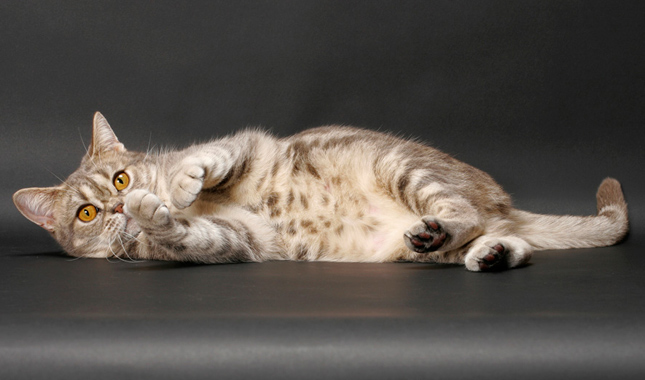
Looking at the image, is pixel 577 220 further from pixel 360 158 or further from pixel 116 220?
pixel 116 220

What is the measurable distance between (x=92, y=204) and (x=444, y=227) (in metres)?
1.46

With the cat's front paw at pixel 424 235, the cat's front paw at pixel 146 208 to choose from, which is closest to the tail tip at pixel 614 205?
the cat's front paw at pixel 424 235

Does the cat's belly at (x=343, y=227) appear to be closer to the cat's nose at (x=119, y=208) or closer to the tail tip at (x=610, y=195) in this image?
the cat's nose at (x=119, y=208)

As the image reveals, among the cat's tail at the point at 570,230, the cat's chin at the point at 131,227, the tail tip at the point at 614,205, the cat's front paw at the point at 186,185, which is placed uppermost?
the cat's front paw at the point at 186,185

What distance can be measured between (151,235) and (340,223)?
2.70ft

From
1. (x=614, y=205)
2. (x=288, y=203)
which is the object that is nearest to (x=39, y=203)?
(x=288, y=203)

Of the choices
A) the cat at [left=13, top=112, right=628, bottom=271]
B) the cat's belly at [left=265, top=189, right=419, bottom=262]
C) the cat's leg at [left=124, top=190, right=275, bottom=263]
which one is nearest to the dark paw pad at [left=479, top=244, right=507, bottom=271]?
the cat at [left=13, top=112, right=628, bottom=271]

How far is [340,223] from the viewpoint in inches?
107

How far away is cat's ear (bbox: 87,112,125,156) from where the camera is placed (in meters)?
2.81

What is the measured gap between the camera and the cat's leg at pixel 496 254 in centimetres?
222

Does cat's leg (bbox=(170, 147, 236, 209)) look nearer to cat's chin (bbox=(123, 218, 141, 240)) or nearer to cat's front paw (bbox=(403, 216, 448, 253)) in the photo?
cat's chin (bbox=(123, 218, 141, 240))

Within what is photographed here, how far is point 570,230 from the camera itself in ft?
9.36

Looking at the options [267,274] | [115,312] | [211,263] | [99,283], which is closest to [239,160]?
[211,263]

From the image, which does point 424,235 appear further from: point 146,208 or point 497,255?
point 146,208
